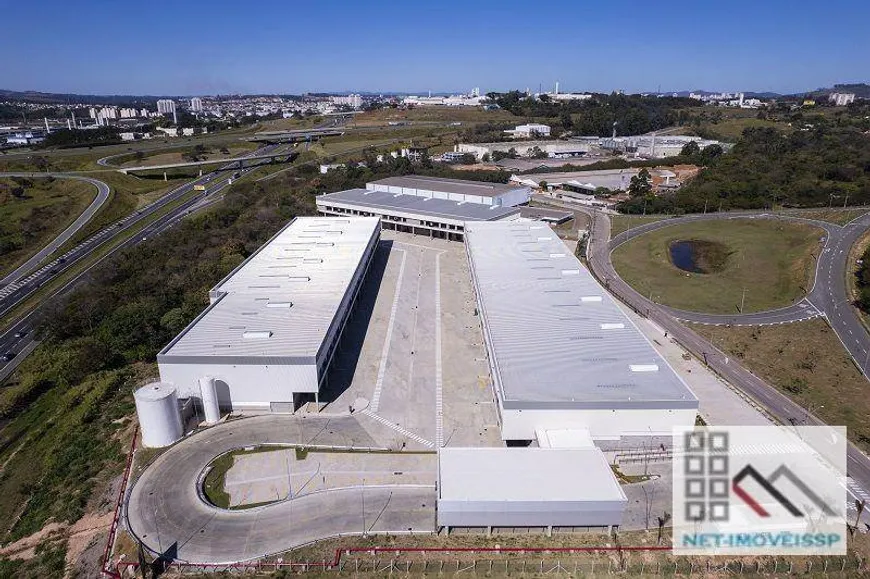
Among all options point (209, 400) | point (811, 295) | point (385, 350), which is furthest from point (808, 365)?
point (209, 400)

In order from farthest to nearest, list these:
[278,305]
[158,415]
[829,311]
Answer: [829,311] < [278,305] < [158,415]

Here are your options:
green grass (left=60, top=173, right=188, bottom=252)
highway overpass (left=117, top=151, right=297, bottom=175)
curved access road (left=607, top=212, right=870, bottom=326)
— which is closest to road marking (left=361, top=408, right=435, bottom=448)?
curved access road (left=607, top=212, right=870, bottom=326)

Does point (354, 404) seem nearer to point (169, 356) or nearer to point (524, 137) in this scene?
point (169, 356)

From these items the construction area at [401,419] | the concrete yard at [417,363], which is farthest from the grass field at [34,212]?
the concrete yard at [417,363]

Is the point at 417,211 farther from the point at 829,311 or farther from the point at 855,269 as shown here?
the point at 855,269

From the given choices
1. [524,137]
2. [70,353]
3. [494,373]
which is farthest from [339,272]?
[524,137]

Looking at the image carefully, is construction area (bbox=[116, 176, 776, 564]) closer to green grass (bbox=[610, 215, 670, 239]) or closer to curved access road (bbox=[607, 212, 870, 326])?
curved access road (bbox=[607, 212, 870, 326])
